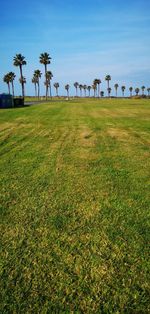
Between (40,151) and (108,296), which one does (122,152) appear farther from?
(108,296)

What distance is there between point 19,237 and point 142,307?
6.26 ft

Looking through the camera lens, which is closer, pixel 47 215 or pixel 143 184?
pixel 47 215

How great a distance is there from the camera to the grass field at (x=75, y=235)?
2.52 meters

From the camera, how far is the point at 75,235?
11.8ft

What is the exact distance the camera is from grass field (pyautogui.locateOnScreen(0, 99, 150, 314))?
252 cm

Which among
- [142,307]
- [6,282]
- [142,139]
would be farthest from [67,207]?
[142,139]

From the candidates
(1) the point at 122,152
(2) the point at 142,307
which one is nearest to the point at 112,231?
(2) the point at 142,307

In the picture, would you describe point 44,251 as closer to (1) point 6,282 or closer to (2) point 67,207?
(1) point 6,282

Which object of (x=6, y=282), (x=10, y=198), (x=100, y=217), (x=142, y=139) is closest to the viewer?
(x=6, y=282)

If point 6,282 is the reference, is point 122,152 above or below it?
above

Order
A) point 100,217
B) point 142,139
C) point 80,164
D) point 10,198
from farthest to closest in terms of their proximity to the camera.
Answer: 1. point 142,139
2. point 80,164
3. point 10,198
4. point 100,217

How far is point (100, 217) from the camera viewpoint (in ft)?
13.4

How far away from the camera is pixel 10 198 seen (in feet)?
16.0

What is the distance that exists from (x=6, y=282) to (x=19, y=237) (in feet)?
2.87
